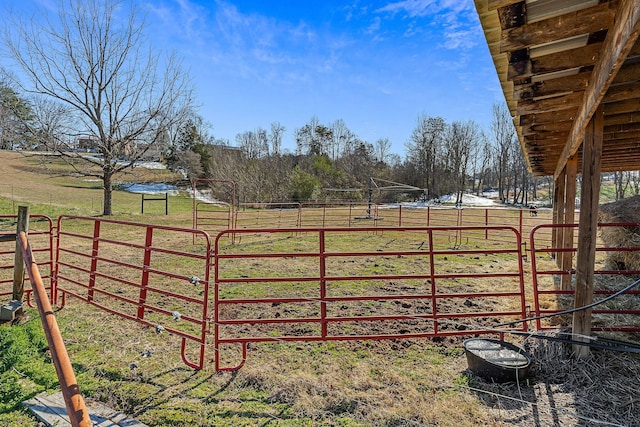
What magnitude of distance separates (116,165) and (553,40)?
18.0 metres

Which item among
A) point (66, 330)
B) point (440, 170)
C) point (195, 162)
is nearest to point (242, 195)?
point (195, 162)

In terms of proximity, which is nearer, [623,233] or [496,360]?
[496,360]

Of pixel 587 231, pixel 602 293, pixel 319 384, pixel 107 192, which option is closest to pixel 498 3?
pixel 587 231

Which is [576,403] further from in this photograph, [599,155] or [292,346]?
[292,346]

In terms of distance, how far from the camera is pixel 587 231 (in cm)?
331

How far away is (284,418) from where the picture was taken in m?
2.50

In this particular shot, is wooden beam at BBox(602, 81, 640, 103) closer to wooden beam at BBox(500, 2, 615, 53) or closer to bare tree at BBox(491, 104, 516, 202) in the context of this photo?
wooden beam at BBox(500, 2, 615, 53)

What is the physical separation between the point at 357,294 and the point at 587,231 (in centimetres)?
320

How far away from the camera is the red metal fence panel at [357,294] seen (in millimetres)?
3387

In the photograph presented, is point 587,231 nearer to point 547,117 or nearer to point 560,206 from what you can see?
point 547,117

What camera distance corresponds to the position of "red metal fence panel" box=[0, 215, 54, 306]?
184 inches

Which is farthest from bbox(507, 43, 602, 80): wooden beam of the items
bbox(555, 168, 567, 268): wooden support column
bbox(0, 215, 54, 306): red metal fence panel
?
bbox(555, 168, 567, 268): wooden support column

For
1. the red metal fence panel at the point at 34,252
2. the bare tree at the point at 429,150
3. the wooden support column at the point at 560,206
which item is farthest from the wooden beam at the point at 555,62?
the bare tree at the point at 429,150

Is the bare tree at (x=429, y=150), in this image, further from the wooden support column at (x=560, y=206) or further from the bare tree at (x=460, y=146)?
the wooden support column at (x=560, y=206)
